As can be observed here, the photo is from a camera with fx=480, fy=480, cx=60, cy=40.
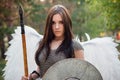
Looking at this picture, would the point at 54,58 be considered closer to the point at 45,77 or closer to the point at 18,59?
the point at 45,77

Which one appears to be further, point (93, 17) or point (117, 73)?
point (93, 17)

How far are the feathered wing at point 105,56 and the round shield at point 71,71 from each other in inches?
114

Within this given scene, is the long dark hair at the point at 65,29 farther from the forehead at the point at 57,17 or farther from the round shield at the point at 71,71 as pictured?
the round shield at the point at 71,71

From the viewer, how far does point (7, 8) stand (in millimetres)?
18562

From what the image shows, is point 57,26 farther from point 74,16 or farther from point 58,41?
point 74,16

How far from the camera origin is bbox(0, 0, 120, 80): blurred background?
17.7 m

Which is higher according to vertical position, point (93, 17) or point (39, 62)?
point (39, 62)

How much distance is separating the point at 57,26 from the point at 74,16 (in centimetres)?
3254

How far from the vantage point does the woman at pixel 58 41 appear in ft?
16.6

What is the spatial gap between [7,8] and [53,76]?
1401 cm

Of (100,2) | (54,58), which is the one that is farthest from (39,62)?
(100,2)

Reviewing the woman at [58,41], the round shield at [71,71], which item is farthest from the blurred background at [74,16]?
the round shield at [71,71]

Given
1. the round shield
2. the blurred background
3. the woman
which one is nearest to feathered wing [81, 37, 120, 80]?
the woman

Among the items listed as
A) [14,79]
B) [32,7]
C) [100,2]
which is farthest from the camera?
[32,7]
